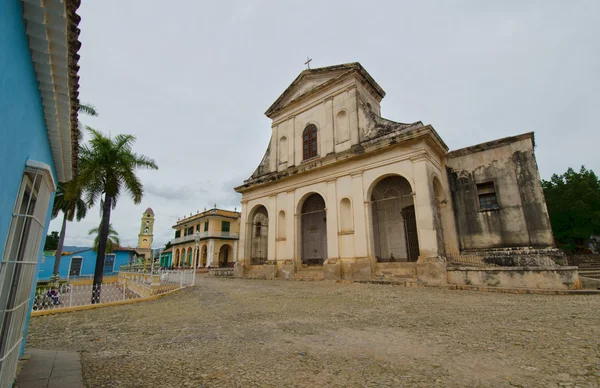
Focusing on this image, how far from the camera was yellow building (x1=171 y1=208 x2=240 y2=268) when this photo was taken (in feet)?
104

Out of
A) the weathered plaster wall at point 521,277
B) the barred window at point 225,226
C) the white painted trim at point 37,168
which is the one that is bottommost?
the weathered plaster wall at point 521,277

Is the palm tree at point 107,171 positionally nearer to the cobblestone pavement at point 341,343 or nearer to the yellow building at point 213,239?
the cobblestone pavement at point 341,343

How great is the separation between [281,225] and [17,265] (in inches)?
545

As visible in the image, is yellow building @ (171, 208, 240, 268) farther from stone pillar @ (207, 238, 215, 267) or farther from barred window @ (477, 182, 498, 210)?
barred window @ (477, 182, 498, 210)

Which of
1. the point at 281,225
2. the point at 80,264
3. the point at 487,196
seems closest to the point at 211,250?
the point at 80,264

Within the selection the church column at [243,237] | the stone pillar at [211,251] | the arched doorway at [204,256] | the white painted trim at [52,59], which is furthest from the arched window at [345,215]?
the arched doorway at [204,256]

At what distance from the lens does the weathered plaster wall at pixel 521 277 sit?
7.95 m

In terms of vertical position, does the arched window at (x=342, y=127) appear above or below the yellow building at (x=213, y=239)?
above

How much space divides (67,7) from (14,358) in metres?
3.11

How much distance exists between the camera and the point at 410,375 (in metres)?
2.78

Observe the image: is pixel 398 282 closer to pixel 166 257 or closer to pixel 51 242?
pixel 166 257

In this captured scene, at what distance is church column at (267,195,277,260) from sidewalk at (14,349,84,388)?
40.7ft

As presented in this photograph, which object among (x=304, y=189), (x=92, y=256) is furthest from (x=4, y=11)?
(x=92, y=256)

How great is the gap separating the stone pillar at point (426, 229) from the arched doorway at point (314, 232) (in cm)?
645
